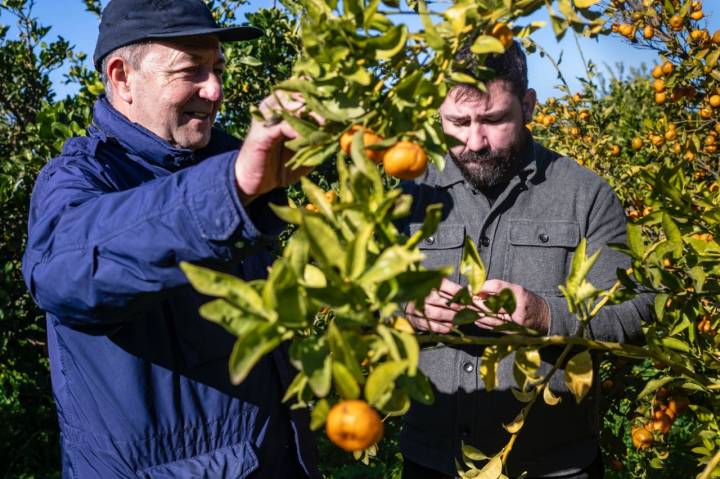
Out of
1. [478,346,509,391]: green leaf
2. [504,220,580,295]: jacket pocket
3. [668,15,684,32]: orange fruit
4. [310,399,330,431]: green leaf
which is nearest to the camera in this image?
[310,399,330,431]: green leaf

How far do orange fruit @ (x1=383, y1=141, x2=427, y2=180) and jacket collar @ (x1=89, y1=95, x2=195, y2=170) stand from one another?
0.95m

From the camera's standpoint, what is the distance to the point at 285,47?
4.01 m

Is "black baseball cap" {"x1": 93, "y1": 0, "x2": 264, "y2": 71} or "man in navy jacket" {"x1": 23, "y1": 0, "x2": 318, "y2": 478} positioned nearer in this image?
"man in navy jacket" {"x1": 23, "y1": 0, "x2": 318, "y2": 478}

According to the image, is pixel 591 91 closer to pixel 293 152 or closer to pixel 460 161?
pixel 460 161

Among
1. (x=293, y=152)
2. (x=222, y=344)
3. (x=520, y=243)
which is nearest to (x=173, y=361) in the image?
(x=222, y=344)

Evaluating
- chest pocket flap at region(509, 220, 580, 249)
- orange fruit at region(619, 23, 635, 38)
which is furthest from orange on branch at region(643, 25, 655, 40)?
→ chest pocket flap at region(509, 220, 580, 249)

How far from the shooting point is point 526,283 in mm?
2217

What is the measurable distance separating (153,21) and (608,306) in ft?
4.64

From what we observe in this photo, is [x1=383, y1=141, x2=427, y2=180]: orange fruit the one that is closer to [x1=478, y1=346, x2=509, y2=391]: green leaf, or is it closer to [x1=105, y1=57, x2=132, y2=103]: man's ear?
[x1=478, y1=346, x2=509, y2=391]: green leaf

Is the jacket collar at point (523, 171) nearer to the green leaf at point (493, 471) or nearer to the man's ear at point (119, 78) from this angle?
the man's ear at point (119, 78)

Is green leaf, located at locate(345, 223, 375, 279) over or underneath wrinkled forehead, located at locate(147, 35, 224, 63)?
underneath

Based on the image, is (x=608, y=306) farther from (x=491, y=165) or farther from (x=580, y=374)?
(x=580, y=374)

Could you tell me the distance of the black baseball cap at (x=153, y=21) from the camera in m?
1.86

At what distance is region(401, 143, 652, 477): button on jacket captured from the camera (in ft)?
6.89
